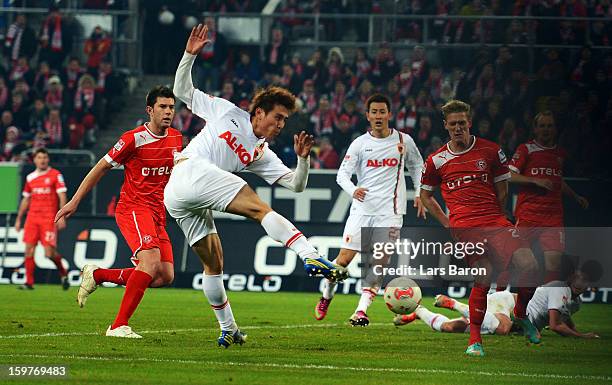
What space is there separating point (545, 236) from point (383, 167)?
2.67 metres

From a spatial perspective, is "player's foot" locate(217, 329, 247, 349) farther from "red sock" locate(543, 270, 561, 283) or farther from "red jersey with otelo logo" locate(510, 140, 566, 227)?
"red jersey with otelo logo" locate(510, 140, 566, 227)

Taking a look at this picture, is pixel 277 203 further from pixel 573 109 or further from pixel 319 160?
pixel 573 109

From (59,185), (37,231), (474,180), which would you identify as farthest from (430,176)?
(37,231)

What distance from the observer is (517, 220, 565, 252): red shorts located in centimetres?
1224

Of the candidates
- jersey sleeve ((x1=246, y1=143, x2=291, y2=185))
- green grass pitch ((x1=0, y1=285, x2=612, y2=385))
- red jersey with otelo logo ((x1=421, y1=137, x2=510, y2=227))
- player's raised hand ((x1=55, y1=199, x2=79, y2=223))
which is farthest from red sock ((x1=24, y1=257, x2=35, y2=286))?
red jersey with otelo logo ((x1=421, y1=137, x2=510, y2=227))

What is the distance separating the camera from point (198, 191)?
9.62 metres

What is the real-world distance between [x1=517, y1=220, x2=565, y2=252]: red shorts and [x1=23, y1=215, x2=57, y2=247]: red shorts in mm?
9448

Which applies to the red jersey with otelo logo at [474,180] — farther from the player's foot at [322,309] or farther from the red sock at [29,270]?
the red sock at [29,270]

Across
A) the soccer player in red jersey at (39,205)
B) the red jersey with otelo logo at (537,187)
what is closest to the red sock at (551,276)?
the red jersey with otelo logo at (537,187)

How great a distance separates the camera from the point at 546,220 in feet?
40.8

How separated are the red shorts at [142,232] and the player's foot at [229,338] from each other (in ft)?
4.66

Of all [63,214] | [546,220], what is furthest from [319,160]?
[63,214]

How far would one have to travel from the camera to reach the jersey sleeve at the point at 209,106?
10.2m

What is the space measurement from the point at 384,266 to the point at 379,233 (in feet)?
2.59
